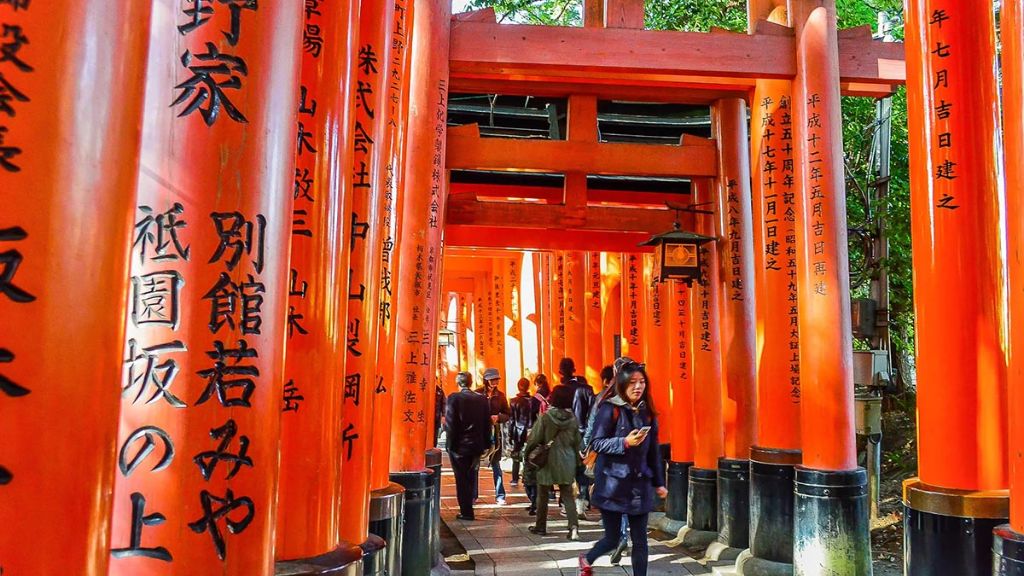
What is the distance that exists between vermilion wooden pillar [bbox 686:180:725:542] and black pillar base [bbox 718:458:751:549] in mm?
493

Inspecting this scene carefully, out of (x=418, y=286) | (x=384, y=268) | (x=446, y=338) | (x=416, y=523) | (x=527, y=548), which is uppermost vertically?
(x=446, y=338)

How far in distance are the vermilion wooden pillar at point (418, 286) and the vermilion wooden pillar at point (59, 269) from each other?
4.87 meters

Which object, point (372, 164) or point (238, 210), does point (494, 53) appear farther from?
point (238, 210)

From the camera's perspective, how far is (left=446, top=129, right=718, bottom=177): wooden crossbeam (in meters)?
8.97

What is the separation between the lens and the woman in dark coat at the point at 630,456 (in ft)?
17.8

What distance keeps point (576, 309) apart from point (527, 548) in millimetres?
7992

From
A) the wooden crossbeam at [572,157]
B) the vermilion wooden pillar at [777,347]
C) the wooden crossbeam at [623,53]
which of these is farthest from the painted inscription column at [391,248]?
the wooden crossbeam at [572,157]

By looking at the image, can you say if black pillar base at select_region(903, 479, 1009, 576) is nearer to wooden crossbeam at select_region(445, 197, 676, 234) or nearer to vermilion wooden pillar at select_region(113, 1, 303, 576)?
vermilion wooden pillar at select_region(113, 1, 303, 576)

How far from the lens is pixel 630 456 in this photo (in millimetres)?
5441

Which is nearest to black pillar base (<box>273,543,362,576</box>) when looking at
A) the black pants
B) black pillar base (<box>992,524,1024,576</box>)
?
black pillar base (<box>992,524,1024,576</box>)

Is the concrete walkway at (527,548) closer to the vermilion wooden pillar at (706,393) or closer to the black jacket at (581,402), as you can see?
the vermilion wooden pillar at (706,393)

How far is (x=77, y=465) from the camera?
1384mm

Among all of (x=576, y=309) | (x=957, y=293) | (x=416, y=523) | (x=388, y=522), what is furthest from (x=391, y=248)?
(x=576, y=309)

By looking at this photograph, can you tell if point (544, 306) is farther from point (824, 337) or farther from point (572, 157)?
point (824, 337)
